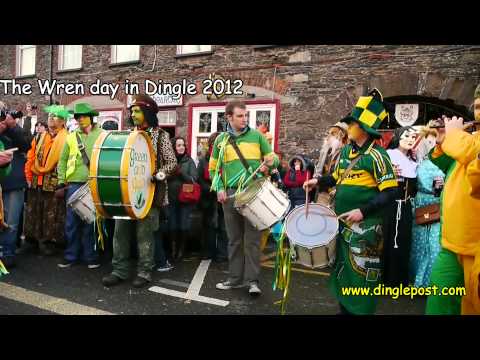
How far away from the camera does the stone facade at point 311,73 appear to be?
831 cm

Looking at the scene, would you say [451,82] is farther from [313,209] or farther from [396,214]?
[313,209]

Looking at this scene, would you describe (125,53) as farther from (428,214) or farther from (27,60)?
(428,214)

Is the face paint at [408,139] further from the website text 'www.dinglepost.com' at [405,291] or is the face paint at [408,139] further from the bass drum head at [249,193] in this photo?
the bass drum head at [249,193]

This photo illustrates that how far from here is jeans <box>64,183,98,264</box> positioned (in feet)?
17.5

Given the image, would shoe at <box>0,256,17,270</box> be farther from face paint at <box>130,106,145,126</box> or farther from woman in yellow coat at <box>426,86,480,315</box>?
woman in yellow coat at <box>426,86,480,315</box>

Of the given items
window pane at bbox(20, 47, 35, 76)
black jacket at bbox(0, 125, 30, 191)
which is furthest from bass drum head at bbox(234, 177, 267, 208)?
window pane at bbox(20, 47, 35, 76)

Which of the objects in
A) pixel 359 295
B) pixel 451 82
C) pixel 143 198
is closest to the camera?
pixel 359 295

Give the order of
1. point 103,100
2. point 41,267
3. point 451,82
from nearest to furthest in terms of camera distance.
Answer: point 41,267 < point 451,82 < point 103,100

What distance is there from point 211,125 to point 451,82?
5665mm

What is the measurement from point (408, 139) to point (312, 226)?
2.48 m

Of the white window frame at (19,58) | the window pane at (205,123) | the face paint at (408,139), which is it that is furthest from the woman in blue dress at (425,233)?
the white window frame at (19,58)

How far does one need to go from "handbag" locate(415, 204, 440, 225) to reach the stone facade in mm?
4596

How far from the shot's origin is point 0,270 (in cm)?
358

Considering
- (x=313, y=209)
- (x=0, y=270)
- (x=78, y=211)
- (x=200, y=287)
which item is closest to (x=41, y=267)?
(x=78, y=211)
